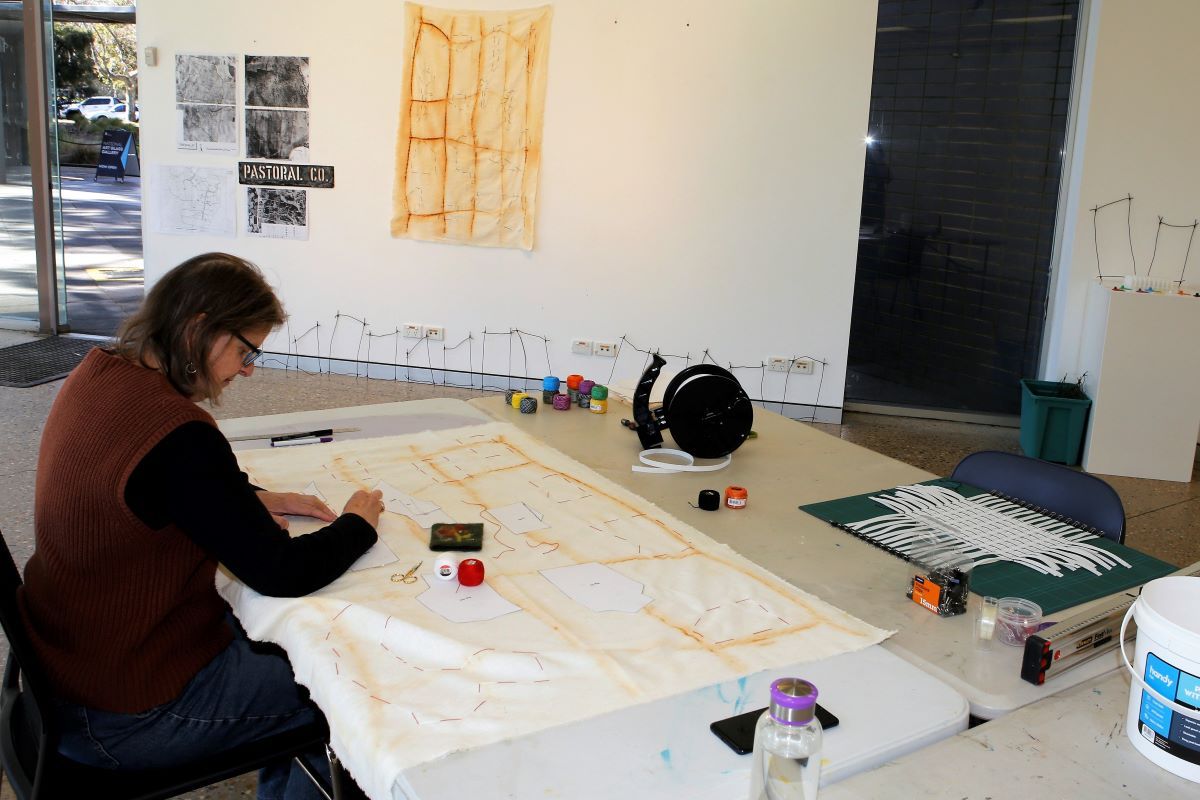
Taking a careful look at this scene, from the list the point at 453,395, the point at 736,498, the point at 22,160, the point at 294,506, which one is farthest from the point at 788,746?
the point at 22,160

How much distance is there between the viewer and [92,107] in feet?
19.7

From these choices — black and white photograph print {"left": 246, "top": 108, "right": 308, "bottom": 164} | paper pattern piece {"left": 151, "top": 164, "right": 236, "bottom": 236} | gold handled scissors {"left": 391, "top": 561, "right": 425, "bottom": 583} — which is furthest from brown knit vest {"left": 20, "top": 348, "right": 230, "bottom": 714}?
paper pattern piece {"left": 151, "top": 164, "right": 236, "bottom": 236}

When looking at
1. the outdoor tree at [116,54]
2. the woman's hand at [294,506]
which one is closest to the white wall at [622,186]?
the outdoor tree at [116,54]

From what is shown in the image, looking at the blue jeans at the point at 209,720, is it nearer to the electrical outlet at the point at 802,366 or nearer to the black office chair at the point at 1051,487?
the black office chair at the point at 1051,487

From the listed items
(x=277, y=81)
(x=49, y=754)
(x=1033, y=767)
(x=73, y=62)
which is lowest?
(x=49, y=754)

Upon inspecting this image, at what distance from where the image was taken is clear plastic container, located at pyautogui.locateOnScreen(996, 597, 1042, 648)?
1627 millimetres

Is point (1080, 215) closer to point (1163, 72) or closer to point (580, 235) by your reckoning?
point (1163, 72)

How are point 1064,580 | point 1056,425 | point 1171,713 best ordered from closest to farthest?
point 1171,713 → point 1064,580 → point 1056,425

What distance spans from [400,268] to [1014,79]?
137 inches

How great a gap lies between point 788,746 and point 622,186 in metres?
4.44

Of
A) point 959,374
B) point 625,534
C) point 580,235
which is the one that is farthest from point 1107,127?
point 625,534

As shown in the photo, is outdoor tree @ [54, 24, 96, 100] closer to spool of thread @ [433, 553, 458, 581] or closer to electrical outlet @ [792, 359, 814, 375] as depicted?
electrical outlet @ [792, 359, 814, 375]

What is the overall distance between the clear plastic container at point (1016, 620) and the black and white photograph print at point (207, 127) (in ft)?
16.5

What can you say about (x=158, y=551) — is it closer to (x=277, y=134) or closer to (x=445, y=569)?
(x=445, y=569)
